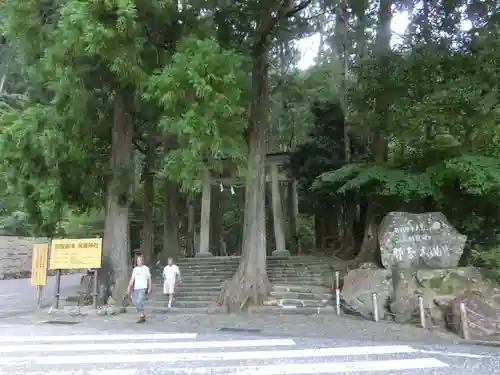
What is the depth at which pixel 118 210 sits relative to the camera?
14.3 meters

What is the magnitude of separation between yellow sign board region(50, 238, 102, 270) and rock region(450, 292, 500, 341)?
9.33 m

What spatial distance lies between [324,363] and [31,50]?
1125 centimetres

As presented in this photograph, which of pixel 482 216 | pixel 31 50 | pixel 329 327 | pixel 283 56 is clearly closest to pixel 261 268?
pixel 329 327

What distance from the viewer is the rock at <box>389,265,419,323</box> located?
454 inches

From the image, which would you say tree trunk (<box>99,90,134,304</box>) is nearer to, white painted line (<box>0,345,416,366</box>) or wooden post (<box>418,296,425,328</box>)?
white painted line (<box>0,345,416,366</box>)

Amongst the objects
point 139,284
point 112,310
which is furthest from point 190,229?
point 139,284

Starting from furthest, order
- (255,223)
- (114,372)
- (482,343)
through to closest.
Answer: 1. (255,223)
2. (482,343)
3. (114,372)

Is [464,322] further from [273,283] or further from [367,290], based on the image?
[273,283]

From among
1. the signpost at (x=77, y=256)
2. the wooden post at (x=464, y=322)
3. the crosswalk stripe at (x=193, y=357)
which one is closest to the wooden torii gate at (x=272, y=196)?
the signpost at (x=77, y=256)

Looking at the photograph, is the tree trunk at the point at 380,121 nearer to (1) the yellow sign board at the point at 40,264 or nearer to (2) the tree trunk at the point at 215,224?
(1) the yellow sign board at the point at 40,264

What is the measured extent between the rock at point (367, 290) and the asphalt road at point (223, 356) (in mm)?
3673

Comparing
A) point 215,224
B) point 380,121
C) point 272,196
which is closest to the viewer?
point 380,121

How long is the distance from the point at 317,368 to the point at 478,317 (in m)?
5.79

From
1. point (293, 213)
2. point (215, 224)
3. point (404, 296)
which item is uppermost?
point (293, 213)
